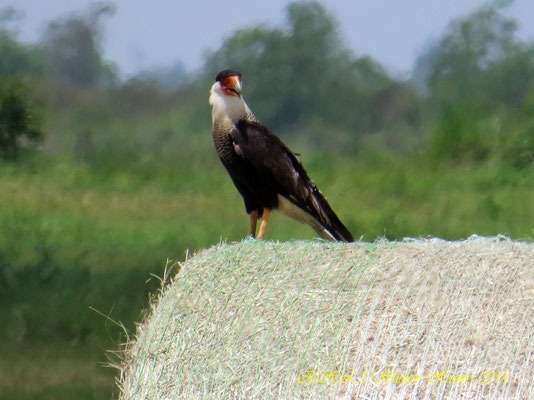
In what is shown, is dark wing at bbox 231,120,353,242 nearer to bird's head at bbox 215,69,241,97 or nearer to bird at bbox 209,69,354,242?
bird at bbox 209,69,354,242

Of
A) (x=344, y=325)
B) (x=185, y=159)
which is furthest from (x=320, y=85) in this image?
(x=344, y=325)

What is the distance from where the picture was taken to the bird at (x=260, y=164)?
5.08 metres

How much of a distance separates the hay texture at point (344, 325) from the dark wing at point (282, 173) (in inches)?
33.1

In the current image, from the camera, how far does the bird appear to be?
5.08 metres

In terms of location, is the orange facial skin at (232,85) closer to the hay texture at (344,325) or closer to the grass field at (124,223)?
the hay texture at (344,325)

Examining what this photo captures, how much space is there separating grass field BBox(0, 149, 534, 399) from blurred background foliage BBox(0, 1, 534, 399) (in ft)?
0.05

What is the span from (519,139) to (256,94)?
263 centimetres

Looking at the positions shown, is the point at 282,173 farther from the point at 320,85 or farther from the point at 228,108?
the point at 320,85

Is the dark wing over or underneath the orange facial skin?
underneath

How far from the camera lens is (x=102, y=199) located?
862 cm

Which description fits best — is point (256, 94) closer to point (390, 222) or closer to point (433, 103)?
point (433, 103)

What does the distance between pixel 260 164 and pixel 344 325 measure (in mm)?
1487

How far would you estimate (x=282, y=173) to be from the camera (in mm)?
5113

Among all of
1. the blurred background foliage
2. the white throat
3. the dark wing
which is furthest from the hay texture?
the blurred background foliage
